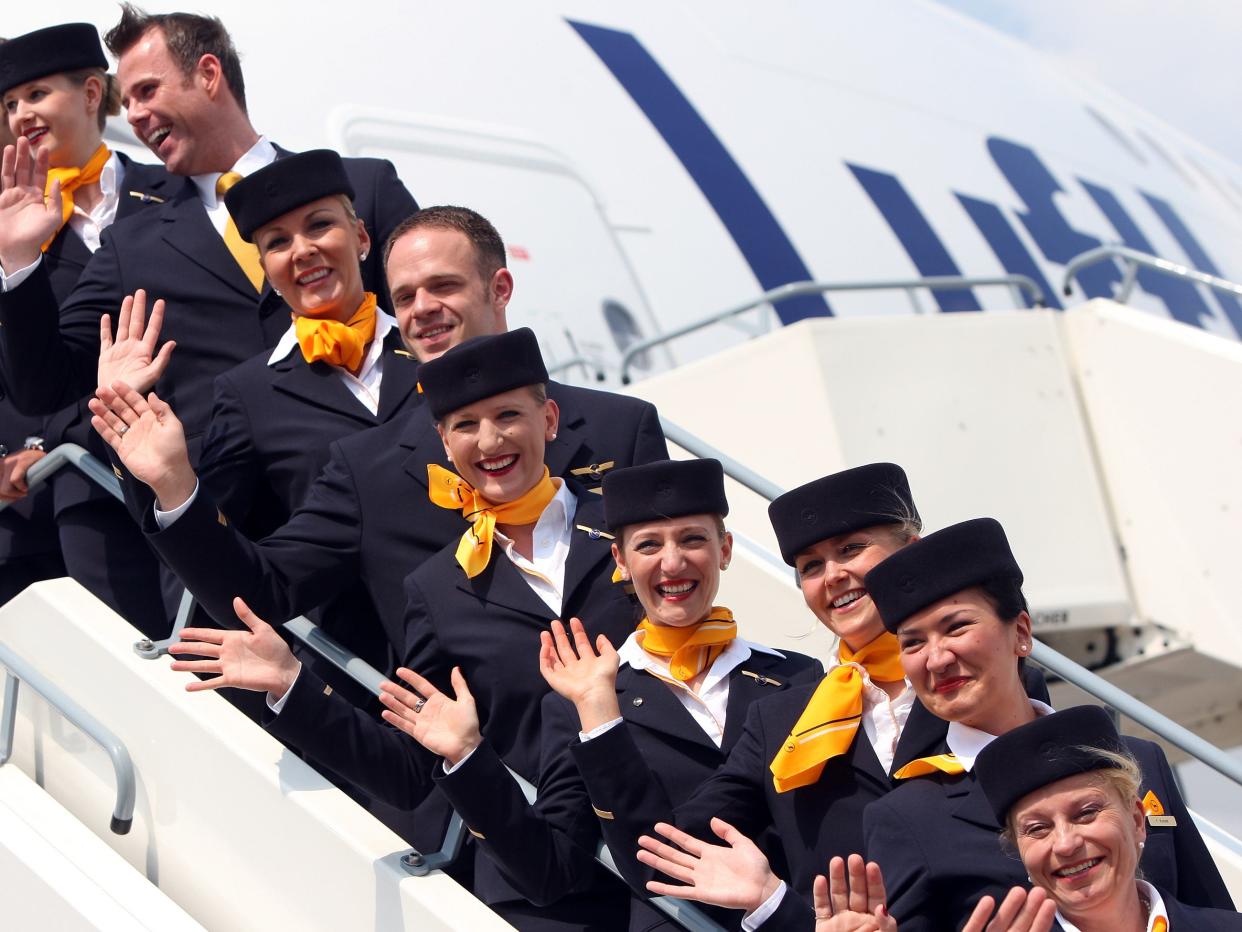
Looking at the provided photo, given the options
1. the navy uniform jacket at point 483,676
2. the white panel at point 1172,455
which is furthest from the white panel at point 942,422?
the navy uniform jacket at point 483,676

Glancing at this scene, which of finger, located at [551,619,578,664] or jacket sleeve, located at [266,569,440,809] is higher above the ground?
finger, located at [551,619,578,664]

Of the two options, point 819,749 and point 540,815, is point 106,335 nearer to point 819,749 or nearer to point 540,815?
point 540,815

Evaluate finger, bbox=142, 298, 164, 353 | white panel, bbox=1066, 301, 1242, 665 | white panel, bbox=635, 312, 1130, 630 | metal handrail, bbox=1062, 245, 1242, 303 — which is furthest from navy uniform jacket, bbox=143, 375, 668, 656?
metal handrail, bbox=1062, 245, 1242, 303

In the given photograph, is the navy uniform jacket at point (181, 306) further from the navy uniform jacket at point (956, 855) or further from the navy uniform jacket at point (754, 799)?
the navy uniform jacket at point (956, 855)

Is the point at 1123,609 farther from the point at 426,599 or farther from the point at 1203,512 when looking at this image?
the point at 426,599

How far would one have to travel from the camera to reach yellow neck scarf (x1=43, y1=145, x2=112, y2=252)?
4176 millimetres

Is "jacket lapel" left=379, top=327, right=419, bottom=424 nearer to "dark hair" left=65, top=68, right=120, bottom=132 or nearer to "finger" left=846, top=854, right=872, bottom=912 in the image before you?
"dark hair" left=65, top=68, right=120, bottom=132

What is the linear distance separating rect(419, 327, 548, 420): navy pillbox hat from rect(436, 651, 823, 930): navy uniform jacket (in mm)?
571

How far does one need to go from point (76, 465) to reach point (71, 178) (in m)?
0.81

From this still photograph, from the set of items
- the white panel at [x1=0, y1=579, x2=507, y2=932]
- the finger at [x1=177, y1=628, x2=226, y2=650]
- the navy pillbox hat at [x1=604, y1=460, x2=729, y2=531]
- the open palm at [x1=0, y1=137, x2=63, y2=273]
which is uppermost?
the open palm at [x1=0, y1=137, x2=63, y2=273]

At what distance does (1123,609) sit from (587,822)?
4.75 m

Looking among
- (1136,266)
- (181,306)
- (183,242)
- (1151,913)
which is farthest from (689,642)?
(1136,266)

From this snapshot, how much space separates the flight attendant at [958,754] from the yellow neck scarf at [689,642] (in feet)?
1.46

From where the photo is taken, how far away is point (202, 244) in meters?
3.98
